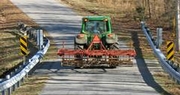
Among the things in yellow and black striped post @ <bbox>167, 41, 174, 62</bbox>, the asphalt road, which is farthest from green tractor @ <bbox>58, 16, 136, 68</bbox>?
yellow and black striped post @ <bbox>167, 41, 174, 62</bbox>

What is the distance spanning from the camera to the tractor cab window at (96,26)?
2242 cm

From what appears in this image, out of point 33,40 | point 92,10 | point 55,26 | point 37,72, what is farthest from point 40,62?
point 92,10

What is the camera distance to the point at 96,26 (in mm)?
22453

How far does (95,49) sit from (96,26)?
4.23ft

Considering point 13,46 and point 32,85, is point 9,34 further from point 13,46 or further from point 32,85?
point 32,85

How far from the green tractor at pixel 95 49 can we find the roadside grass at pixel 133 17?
2024 millimetres

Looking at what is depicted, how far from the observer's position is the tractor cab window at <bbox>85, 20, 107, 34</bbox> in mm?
22422

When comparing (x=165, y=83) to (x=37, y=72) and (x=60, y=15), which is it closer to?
(x=37, y=72)

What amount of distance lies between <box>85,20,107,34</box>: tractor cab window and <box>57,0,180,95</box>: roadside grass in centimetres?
338

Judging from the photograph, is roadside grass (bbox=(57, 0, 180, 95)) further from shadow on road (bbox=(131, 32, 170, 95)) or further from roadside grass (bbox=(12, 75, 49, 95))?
roadside grass (bbox=(12, 75, 49, 95))

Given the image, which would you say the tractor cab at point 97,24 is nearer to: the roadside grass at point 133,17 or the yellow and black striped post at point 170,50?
the yellow and black striped post at point 170,50

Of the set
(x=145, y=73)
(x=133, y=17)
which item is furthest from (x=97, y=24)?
(x=133, y=17)

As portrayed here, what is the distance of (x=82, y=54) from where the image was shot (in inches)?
811

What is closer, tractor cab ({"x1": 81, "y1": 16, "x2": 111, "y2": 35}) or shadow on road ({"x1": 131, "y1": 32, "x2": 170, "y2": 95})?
shadow on road ({"x1": 131, "y1": 32, "x2": 170, "y2": 95})
